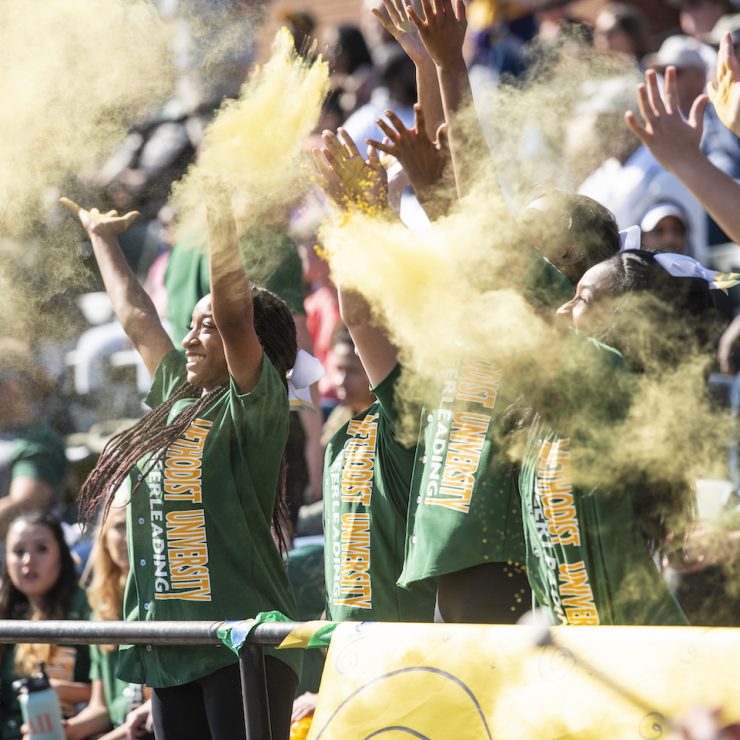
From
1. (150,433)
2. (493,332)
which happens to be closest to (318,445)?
(150,433)

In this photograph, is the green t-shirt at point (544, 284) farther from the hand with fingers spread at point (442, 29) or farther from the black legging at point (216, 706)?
the black legging at point (216, 706)

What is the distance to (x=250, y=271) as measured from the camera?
13.5 feet

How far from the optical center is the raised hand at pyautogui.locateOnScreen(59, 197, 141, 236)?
381cm

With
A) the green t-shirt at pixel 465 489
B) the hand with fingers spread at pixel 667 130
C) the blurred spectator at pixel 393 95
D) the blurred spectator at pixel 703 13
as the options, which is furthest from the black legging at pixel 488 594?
the blurred spectator at pixel 703 13

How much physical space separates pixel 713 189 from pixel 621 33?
276cm

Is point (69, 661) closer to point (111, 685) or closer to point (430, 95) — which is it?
point (111, 685)

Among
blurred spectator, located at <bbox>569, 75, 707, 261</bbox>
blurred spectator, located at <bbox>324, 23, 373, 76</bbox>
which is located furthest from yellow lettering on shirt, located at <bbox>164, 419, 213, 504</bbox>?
blurred spectator, located at <bbox>324, 23, 373, 76</bbox>

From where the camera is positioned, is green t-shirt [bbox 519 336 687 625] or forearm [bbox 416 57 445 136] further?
forearm [bbox 416 57 445 136]

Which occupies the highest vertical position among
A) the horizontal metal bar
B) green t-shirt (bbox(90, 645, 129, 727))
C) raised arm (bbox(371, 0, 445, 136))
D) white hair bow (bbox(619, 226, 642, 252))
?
raised arm (bbox(371, 0, 445, 136))

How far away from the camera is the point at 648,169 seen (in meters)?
4.82

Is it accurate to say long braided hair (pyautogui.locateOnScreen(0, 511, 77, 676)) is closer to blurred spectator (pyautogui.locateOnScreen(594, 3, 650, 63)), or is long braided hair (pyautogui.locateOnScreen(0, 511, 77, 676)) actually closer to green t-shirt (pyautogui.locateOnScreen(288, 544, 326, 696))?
green t-shirt (pyautogui.locateOnScreen(288, 544, 326, 696))

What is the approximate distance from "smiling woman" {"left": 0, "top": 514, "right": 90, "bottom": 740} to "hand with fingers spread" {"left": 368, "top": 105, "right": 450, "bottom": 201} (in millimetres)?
2315

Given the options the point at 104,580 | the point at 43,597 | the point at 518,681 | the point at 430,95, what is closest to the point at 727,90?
the point at 430,95

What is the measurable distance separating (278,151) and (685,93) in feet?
7.48
